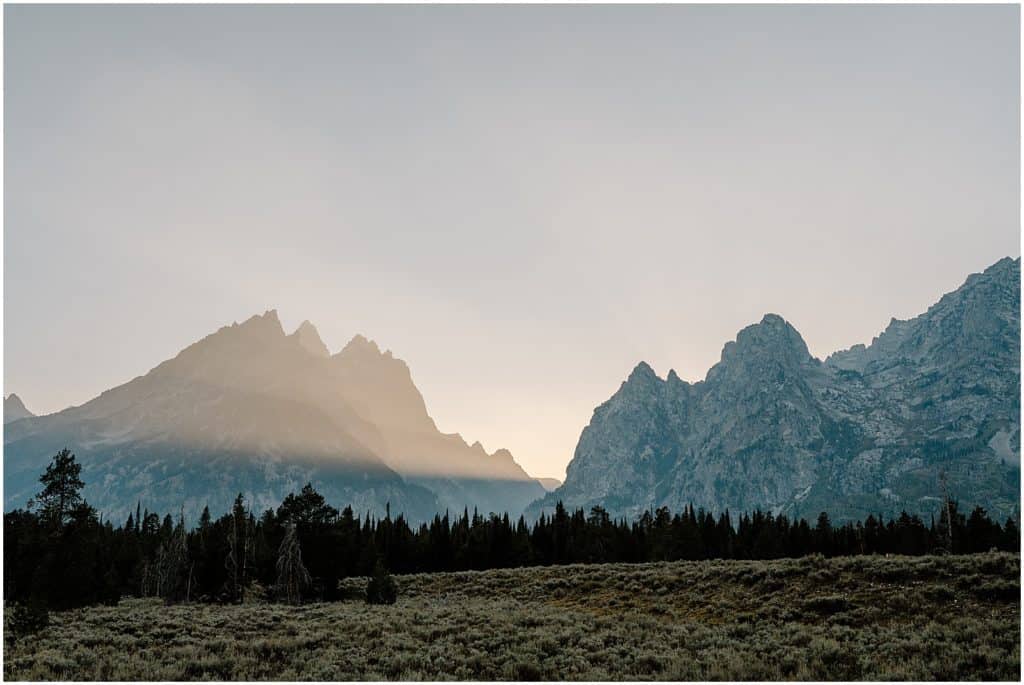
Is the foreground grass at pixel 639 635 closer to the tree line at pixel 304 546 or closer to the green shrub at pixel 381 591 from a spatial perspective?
the tree line at pixel 304 546

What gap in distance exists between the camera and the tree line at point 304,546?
4553 cm

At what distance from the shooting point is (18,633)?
30906 mm

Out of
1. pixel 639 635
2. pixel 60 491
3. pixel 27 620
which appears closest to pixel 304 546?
pixel 60 491

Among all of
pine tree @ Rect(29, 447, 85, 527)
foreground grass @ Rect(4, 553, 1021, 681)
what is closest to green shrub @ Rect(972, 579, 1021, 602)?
foreground grass @ Rect(4, 553, 1021, 681)

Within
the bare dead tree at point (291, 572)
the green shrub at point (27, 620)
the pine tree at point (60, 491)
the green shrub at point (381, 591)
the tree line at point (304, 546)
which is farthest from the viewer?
the bare dead tree at point (291, 572)

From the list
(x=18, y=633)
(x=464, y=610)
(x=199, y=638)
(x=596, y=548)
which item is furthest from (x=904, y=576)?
(x=596, y=548)

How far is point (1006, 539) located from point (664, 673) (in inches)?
3754

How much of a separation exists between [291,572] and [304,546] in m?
4.31

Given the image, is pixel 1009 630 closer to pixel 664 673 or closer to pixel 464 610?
pixel 664 673

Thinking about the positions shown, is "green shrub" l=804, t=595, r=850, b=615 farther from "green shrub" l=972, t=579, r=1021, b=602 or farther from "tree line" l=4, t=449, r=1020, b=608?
"tree line" l=4, t=449, r=1020, b=608

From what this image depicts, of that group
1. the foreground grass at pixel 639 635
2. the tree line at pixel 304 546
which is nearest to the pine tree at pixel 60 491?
the tree line at pixel 304 546

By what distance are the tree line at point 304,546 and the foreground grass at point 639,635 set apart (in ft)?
17.7

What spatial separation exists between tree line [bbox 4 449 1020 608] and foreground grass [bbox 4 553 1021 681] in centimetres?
541

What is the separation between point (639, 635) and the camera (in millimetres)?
30703
